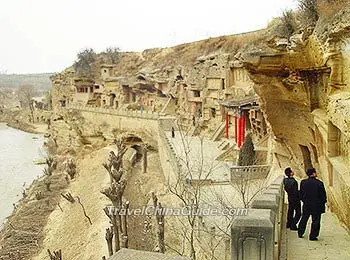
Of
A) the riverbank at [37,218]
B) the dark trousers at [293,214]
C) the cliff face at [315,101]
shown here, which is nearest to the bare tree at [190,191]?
the dark trousers at [293,214]

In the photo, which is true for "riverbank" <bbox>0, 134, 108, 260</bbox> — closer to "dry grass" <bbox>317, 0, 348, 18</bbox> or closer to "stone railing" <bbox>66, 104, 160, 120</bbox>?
"stone railing" <bbox>66, 104, 160, 120</bbox>

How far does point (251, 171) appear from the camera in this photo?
20.6 m

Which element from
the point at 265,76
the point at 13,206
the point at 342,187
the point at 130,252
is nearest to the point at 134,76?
the point at 13,206

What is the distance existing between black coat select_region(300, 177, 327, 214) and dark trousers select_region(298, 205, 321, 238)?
89 millimetres

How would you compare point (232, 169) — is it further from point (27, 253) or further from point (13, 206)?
point (13, 206)

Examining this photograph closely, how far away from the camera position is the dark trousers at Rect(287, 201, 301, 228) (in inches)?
373

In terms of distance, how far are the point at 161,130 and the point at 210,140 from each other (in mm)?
4110

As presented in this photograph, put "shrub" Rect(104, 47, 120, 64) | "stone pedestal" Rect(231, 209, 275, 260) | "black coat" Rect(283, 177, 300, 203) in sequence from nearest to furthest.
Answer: "stone pedestal" Rect(231, 209, 275, 260) → "black coat" Rect(283, 177, 300, 203) → "shrub" Rect(104, 47, 120, 64)

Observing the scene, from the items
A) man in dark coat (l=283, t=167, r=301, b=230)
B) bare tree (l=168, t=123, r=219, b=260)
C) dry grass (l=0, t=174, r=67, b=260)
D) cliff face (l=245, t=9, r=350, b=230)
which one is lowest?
dry grass (l=0, t=174, r=67, b=260)

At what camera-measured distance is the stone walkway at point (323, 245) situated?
8.28 meters

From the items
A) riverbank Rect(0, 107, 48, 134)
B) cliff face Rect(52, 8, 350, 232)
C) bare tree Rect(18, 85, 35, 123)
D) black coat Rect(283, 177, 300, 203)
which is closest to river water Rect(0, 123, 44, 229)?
riverbank Rect(0, 107, 48, 134)

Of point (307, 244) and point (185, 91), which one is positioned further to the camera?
point (185, 91)

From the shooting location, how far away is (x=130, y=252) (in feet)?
18.0

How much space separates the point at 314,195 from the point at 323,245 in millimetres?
1098
